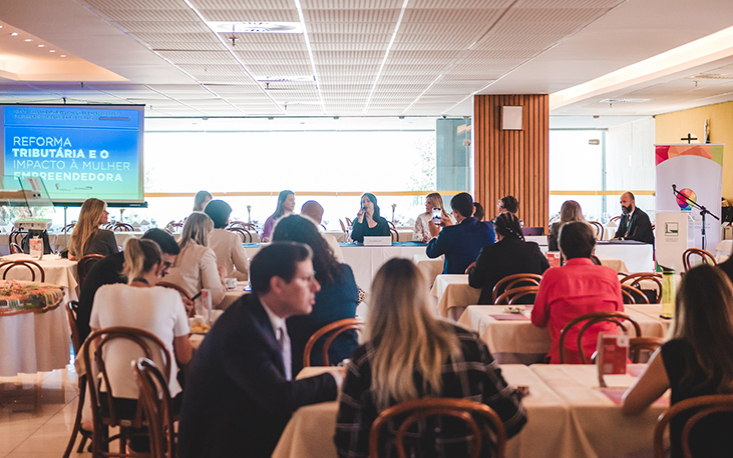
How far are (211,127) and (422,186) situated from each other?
5139mm

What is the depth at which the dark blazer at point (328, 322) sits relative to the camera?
10.4ft

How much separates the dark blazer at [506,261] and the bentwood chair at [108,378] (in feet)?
8.60

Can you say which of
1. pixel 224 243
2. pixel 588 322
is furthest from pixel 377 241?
pixel 588 322

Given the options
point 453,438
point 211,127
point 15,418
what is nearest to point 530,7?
point 453,438

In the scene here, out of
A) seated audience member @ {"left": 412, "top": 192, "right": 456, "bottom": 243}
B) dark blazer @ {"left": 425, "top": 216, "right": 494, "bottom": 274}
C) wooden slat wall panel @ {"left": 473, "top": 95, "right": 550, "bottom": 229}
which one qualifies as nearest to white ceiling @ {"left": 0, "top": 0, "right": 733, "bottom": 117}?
wooden slat wall panel @ {"left": 473, "top": 95, "right": 550, "bottom": 229}

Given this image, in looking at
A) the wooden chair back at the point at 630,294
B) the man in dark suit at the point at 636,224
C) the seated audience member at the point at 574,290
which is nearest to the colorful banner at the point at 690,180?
the man in dark suit at the point at 636,224

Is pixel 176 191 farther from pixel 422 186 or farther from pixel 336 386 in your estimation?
pixel 336 386

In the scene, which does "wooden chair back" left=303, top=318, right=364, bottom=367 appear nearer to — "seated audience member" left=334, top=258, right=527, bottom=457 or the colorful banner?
"seated audience member" left=334, top=258, right=527, bottom=457

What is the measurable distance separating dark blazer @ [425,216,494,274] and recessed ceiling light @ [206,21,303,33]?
100 inches

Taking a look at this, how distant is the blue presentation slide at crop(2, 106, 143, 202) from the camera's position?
35.1ft

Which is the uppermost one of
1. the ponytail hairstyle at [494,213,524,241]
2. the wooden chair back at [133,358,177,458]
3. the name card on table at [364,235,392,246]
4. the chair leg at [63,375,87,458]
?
the ponytail hairstyle at [494,213,524,241]

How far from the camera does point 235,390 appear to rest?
6.51 ft

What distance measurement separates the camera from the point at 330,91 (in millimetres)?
10562

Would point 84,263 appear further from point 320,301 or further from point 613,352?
point 613,352
